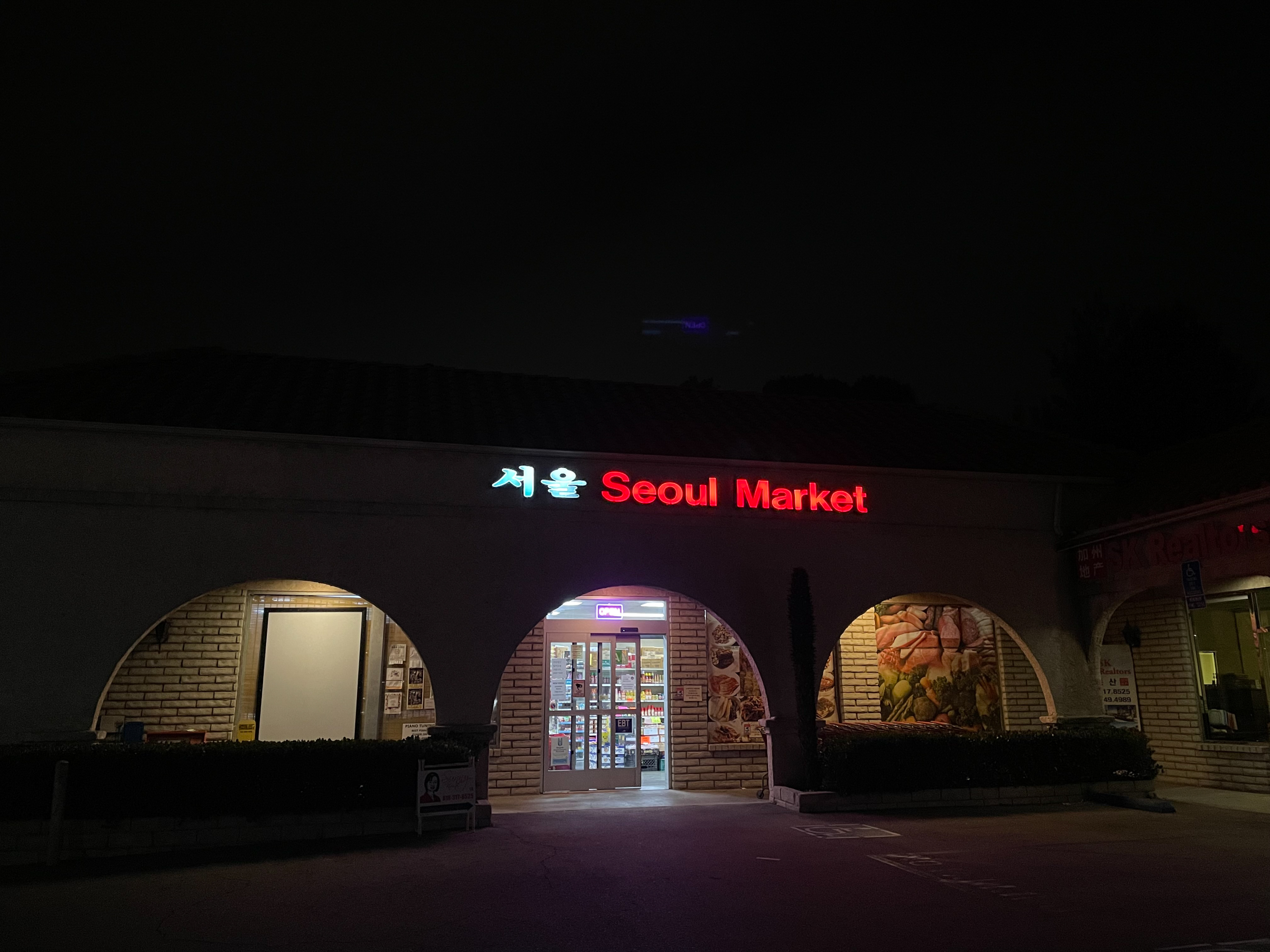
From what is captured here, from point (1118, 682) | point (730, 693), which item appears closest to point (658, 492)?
point (730, 693)

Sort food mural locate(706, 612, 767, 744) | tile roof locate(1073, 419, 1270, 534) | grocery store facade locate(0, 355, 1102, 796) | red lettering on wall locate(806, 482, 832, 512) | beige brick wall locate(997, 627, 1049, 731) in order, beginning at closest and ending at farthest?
grocery store facade locate(0, 355, 1102, 796) < tile roof locate(1073, 419, 1270, 534) < red lettering on wall locate(806, 482, 832, 512) < food mural locate(706, 612, 767, 744) < beige brick wall locate(997, 627, 1049, 731)

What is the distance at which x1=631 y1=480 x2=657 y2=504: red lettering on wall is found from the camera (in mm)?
12773

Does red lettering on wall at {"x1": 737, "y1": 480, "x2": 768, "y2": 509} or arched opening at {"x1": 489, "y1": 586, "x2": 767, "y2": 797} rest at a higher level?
red lettering on wall at {"x1": 737, "y1": 480, "x2": 768, "y2": 509}

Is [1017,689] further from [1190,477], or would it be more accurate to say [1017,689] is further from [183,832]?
[183,832]

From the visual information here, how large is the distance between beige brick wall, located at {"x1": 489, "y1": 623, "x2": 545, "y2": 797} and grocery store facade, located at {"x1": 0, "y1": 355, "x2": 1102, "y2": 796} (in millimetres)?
37

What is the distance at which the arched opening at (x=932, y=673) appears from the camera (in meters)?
15.5

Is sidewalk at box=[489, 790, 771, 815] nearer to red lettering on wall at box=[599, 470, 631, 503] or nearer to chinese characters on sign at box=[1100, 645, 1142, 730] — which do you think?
red lettering on wall at box=[599, 470, 631, 503]

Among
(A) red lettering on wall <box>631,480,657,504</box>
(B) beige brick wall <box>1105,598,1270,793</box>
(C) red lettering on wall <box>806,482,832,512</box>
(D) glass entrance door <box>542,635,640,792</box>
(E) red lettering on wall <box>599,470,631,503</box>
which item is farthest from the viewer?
(D) glass entrance door <box>542,635,640,792</box>

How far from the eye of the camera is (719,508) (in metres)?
13.1

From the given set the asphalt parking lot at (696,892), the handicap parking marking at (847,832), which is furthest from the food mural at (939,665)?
the handicap parking marking at (847,832)

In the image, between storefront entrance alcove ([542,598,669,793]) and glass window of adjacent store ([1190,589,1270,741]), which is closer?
glass window of adjacent store ([1190,589,1270,741])

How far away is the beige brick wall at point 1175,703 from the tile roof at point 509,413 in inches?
108

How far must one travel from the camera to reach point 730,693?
15.0 metres

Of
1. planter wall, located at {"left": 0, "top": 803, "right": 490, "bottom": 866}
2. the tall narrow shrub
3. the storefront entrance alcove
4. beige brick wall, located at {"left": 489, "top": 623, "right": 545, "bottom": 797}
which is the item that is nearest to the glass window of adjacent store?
the tall narrow shrub
